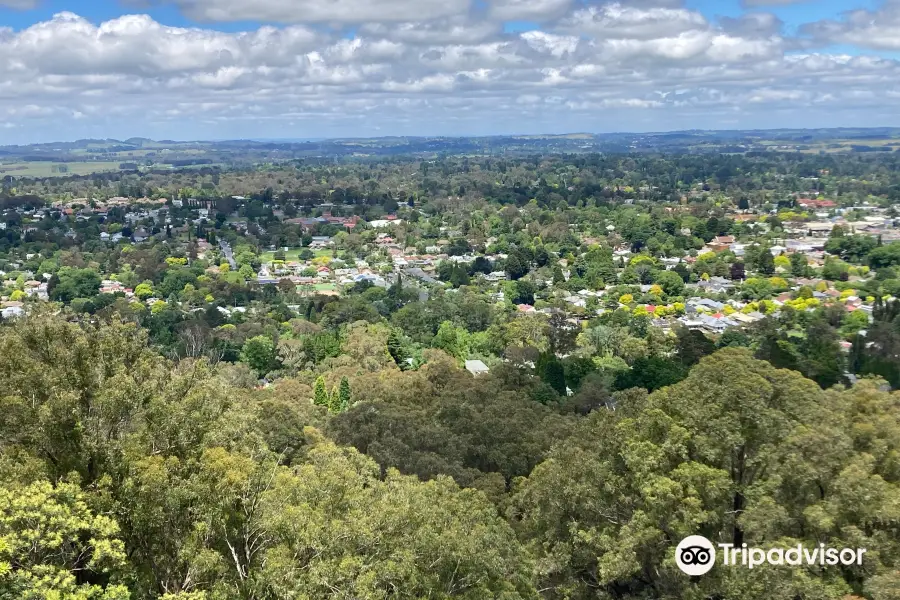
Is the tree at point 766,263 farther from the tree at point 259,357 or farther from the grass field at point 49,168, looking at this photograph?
the grass field at point 49,168

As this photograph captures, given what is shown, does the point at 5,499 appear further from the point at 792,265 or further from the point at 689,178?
the point at 689,178

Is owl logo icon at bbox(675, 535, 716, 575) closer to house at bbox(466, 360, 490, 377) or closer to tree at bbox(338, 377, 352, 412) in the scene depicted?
tree at bbox(338, 377, 352, 412)

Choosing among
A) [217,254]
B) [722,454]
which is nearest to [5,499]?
[722,454]

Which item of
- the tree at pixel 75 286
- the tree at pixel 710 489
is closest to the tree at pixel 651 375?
the tree at pixel 710 489

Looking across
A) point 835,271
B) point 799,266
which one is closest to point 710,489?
point 835,271

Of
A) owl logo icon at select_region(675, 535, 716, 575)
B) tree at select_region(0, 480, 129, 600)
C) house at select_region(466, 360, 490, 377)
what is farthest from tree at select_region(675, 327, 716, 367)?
tree at select_region(0, 480, 129, 600)

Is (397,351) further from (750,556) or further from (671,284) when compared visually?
(671,284)
